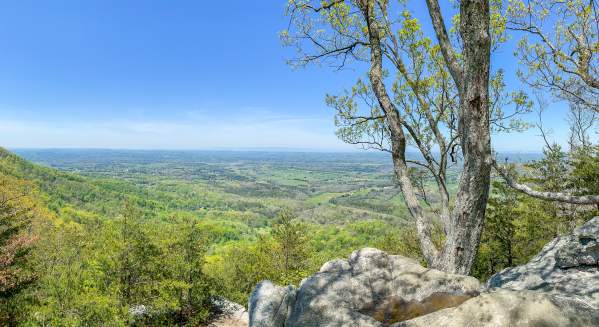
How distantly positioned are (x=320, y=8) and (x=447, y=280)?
569cm

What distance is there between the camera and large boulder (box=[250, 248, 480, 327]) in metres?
5.87

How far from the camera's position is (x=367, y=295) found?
22.7 feet

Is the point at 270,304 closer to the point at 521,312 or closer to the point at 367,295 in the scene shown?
the point at 367,295

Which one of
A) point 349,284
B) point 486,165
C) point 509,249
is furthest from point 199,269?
point 486,165

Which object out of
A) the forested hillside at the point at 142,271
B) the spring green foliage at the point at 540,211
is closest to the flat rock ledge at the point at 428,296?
the spring green foliage at the point at 540,211

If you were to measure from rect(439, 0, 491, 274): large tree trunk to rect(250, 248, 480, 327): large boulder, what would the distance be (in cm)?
118

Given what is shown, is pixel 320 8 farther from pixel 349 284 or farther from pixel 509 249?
pixel 509 249

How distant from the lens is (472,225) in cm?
498

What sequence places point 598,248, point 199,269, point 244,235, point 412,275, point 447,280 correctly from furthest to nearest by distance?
point 244,235 < point 199,269 < point 598,248 < point 412,275 < point 447,280

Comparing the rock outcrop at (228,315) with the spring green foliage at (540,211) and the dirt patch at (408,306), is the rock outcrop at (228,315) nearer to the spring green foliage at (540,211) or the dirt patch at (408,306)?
the spring green foliage at (540,211)

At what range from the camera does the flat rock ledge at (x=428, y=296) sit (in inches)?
153

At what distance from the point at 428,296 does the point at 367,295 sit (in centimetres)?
130

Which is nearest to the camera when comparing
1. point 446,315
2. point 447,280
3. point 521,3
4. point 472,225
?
point 446,315

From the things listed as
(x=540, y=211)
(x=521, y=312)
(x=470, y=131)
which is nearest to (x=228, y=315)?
(x=540, y=211)
